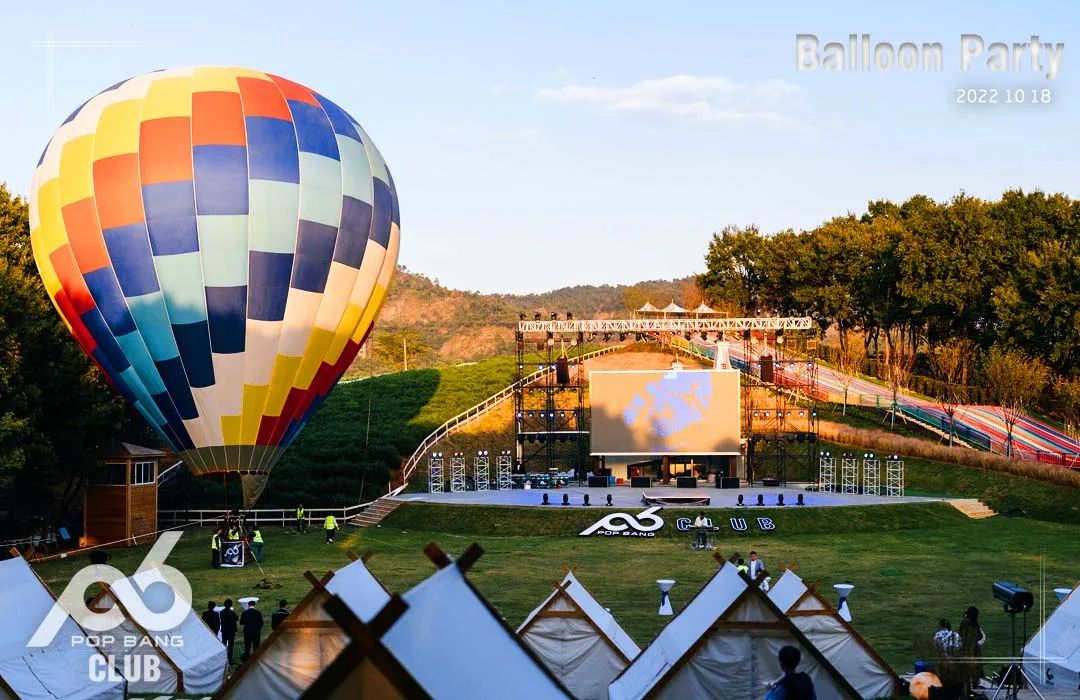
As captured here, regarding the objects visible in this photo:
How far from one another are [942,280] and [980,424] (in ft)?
43.6

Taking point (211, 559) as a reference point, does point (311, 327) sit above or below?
above

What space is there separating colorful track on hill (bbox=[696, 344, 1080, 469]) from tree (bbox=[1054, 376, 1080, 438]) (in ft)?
2.27

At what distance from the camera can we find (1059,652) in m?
18.5

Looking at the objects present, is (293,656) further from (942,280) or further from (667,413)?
(942,280)

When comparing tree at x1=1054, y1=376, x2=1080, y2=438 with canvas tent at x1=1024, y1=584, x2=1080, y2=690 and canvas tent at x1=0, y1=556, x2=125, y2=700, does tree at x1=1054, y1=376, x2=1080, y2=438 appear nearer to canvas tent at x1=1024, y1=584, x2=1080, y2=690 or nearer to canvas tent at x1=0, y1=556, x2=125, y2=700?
canvas tent at x1=1024, y1=584, x2=1080, y2=690

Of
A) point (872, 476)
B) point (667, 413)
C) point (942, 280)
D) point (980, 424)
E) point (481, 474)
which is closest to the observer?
point (667, 413)

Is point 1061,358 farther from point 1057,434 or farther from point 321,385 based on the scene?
point 321,385

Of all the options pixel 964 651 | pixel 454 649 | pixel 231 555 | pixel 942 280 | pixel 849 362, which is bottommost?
pixel 231 555

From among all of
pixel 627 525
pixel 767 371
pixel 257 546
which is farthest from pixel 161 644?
pixel 767 371

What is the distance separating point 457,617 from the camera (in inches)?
338

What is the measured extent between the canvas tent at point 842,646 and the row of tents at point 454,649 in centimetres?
2

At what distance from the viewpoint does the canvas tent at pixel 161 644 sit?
63.1 feet

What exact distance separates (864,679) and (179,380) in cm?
2080

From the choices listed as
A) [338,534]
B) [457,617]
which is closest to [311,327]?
[338,534]
